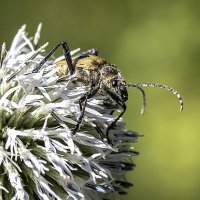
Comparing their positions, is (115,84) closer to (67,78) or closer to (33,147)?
(67,78)

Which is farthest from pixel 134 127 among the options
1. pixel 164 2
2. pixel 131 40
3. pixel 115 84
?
pixel 115 84

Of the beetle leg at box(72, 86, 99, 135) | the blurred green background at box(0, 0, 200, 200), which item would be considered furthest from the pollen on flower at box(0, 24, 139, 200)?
the blurred green background at box(0, 0, 200, 200)

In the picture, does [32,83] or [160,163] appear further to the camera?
[160,163]

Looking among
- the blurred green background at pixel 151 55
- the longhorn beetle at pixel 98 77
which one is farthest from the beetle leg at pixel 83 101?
the blurred green background at pixel 151 55

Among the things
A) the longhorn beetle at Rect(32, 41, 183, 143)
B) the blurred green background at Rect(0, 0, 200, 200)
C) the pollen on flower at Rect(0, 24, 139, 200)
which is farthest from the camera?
the blurred green background at Rect(0, 0, 200, 200)

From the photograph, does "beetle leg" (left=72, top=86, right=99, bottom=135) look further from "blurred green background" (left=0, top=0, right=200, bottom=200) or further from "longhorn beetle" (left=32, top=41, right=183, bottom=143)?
"blurred green background" (left=0, top=0, right=200, bottom=200)

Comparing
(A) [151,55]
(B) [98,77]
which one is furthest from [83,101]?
(A) [151,55]
